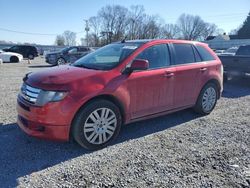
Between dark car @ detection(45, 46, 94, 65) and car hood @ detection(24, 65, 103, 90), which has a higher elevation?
dark car @ detection(45, 46, 94, 65)

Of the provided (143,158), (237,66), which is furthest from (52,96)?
(237,66)

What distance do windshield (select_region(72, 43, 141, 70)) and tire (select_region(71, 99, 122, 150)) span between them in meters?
0.70

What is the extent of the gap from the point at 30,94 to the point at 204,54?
12.4 feet

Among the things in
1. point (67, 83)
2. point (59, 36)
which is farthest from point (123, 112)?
point (59, 36)

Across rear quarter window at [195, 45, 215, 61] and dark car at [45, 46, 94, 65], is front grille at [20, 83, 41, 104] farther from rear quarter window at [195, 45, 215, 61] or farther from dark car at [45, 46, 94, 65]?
dark car at [45, 46, 94, 65]

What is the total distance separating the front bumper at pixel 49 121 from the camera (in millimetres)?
3498

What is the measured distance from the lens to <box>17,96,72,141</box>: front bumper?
3.50 meters

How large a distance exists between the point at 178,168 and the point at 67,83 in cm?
193

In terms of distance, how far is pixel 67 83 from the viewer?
140 inches

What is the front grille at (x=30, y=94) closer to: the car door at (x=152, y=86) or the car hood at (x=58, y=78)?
the car hood at (x=58, y=78)

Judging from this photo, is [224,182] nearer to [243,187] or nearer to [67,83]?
[243,187]

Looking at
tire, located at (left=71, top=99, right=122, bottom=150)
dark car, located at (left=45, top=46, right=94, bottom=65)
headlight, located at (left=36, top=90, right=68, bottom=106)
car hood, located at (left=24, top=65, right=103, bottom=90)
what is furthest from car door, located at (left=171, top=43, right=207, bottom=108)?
dark car, located at (left=45, top=46, right=94, bottom=65)

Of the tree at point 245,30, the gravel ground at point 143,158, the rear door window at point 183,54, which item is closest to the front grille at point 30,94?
the gravel ground at point 143,158

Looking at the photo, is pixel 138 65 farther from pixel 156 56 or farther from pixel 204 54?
pixel 204 54
